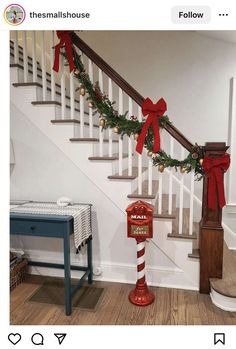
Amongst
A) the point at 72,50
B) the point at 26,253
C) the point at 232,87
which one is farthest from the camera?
the point at 232,87

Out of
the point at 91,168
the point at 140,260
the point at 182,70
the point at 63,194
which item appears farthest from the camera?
the point at 182,70

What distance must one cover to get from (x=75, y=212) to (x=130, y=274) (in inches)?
29.8

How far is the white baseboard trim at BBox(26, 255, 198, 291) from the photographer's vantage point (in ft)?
7.15

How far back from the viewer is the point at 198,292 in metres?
2.12

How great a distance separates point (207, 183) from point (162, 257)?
2.33 feet

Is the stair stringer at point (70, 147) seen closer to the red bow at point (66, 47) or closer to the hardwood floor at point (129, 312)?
the red bow at point (66, 47)

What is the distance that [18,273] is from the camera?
7.42 feet

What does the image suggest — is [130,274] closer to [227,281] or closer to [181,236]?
[181,236]

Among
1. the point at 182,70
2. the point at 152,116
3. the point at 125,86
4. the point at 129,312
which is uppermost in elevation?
the point at 182,70

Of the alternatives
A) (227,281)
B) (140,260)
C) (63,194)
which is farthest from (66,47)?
(227,281)

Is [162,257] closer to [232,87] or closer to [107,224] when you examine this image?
[107,224]

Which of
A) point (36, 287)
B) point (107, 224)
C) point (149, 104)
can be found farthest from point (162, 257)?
point (149, 104)
